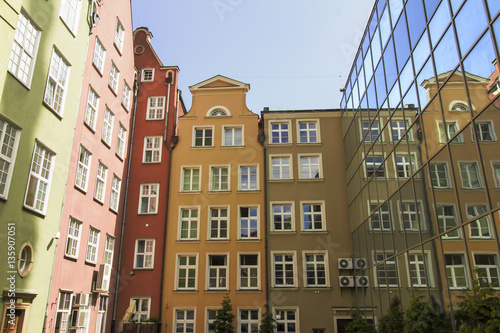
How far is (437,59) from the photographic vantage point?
12336mm

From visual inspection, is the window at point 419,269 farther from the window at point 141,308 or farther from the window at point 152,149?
the window at point 152,149

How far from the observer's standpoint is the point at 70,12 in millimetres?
18703

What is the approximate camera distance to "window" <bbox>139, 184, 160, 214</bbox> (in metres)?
25.0

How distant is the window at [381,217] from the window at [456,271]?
518 centimetres

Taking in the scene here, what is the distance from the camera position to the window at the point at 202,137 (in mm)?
26484

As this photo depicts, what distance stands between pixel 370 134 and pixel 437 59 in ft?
24.0

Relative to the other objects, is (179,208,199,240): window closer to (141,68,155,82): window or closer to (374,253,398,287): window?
(141,68,155,82): window

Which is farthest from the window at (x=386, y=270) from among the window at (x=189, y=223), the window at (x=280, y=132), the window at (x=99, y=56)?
the window at (x=99, y=56)

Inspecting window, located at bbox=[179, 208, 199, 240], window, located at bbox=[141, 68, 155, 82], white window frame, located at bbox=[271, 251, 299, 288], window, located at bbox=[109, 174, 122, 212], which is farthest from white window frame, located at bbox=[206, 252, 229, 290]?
window, located at bbox=[141, 68, 155, 82]

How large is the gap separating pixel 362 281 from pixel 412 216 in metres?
7.67

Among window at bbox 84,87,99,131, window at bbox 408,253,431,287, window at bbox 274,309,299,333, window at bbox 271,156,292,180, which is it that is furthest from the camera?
window at bbox 271,156,292,180

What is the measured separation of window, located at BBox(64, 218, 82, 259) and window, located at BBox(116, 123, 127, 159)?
238 inches

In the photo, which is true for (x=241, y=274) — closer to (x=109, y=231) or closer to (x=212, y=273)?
(x=212, y=273)

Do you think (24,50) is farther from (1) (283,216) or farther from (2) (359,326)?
(2) (359,326)
